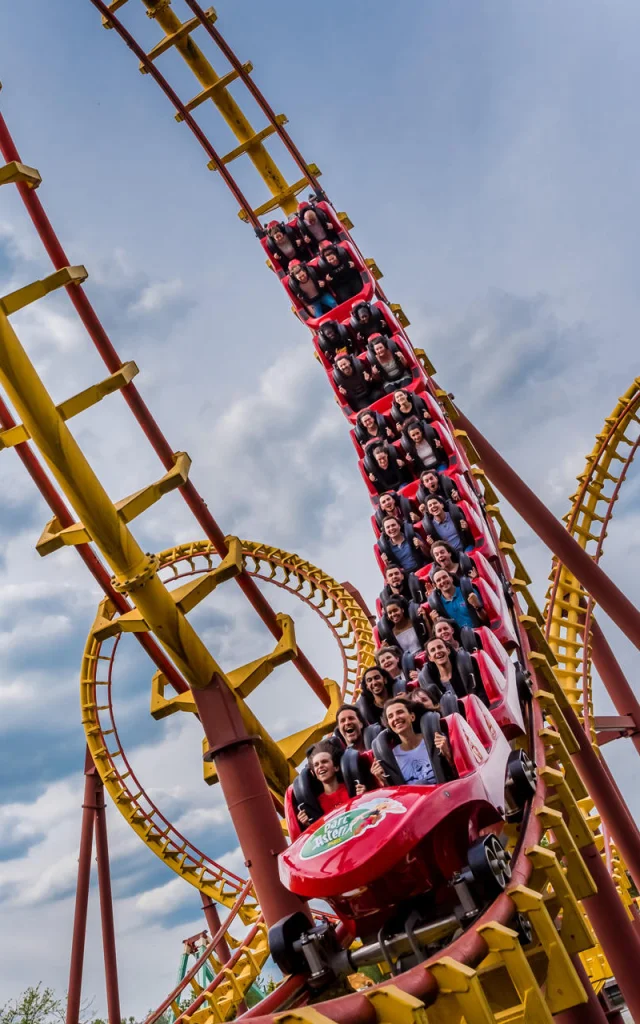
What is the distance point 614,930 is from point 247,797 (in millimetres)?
1929

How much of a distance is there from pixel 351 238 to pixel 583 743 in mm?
5307

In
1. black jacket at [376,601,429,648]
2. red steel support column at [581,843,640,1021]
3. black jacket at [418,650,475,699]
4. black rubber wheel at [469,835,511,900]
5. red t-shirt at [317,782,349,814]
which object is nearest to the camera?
black rubber wheel at [469,835,511,900]

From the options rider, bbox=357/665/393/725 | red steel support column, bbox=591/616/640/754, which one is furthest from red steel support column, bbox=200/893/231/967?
rider, bbox=357/665/393/725

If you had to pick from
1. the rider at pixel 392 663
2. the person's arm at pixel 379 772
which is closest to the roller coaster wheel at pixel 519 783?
the person's arm at pixel 379 772

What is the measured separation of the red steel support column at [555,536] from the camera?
6391 millimetres

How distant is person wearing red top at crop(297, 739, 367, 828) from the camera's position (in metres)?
3.66

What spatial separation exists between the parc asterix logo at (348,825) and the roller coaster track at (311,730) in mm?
441

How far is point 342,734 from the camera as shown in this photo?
405 centimetres

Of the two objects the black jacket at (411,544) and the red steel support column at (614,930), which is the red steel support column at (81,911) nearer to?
the black jacket at (411,544)

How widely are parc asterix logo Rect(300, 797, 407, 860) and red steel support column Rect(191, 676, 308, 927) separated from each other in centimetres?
163

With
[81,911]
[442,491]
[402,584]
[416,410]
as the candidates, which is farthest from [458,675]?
[81,911]

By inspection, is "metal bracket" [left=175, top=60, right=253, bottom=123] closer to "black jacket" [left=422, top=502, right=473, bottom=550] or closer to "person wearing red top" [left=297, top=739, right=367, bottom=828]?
"black jacket" [left=422, top=502, right=473, bottom=550]

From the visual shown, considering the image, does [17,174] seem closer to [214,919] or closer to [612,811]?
[612,811]

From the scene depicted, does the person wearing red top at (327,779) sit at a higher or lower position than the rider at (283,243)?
lower
